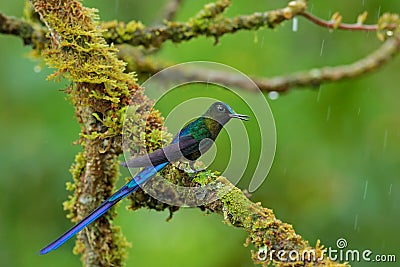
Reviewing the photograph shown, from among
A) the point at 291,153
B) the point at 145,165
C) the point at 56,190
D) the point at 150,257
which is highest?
the point at 291,153

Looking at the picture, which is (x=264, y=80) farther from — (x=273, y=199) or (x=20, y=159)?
(x=20, y=159)

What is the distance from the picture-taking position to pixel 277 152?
14.7 feet

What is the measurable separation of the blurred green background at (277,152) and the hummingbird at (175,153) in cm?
239

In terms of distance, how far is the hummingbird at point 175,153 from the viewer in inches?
63.8

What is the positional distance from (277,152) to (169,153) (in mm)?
2882

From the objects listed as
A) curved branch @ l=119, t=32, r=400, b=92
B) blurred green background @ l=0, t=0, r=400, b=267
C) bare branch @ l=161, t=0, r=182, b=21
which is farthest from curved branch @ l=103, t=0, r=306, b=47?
blurred green background @ l=0, t=0, r=400, b=267

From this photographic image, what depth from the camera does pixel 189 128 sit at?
177 cm

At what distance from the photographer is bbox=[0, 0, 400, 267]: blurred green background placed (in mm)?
4242

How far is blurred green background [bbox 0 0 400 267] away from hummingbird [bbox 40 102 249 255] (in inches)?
94.2

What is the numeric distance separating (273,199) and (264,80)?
6.05 feet

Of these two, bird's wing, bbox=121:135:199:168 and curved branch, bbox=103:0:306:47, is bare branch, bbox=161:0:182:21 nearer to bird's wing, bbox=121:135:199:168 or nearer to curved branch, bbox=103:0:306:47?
curved branch, bbox=103:0:306:47

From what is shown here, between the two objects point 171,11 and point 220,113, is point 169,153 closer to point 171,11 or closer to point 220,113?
point 220,113

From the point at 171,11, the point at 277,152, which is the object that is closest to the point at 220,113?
the point at 171,11

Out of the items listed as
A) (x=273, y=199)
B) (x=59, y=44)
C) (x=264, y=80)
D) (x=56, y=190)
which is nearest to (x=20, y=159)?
(x=56, y=190)
